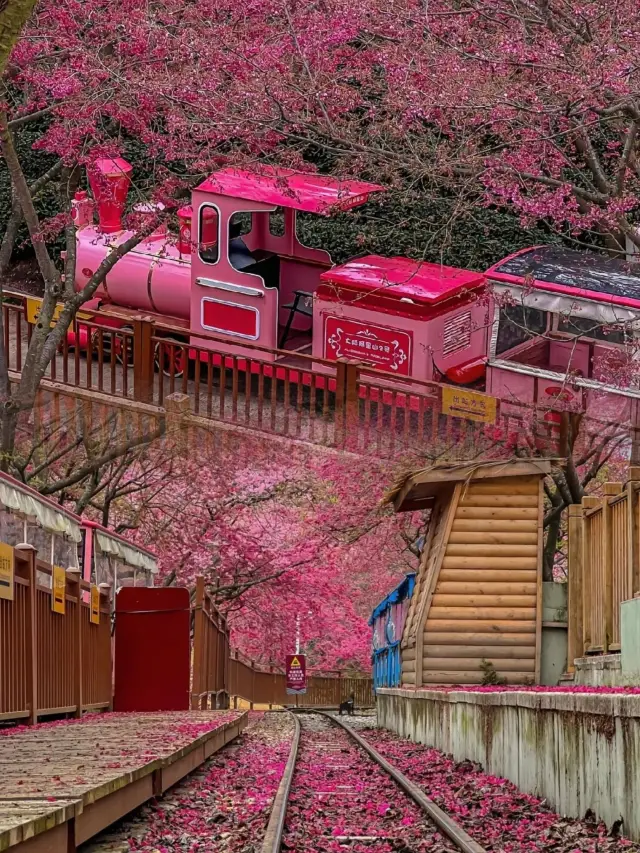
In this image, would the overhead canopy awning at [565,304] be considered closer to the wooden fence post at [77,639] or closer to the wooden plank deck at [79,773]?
the wooden fence post at [77,639]

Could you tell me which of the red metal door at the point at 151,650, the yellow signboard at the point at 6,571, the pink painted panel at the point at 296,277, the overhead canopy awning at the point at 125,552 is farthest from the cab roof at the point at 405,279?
the yellow signboard at the point at 6,571

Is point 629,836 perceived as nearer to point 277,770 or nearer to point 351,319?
point 277,770

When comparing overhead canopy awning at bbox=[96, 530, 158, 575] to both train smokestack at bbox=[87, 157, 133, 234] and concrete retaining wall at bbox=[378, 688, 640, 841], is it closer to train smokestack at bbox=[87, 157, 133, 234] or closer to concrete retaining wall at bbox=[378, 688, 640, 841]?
train smokestack at bbox=[87, 157, 133, 234]

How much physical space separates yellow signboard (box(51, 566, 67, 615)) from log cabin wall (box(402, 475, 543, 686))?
6476 mm

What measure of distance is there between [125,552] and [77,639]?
5.59 m

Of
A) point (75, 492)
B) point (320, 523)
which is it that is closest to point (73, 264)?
point (75, 492)

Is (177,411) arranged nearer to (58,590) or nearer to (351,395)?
(351,395)

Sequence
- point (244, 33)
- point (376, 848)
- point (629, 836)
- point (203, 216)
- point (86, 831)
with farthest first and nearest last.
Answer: point (244, 33), point (203, 216), point (376, 848), point (629, 836), point (86, 831)

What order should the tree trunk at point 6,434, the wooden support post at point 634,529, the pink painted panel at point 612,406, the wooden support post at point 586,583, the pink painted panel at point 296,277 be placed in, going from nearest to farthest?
the wooden support post at point 634,529 → the wooden support post at point 586,583 → the pink painted panel at point 612,406 → the tree trunk at point 6,434 → the pink painted panel at point 296,277

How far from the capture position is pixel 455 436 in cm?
2292

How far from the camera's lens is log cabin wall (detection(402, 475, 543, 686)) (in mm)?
17531

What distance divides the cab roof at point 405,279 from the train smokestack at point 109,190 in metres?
4.60

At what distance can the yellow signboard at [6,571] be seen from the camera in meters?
10.1

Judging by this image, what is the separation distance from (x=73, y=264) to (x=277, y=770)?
9.05 m
